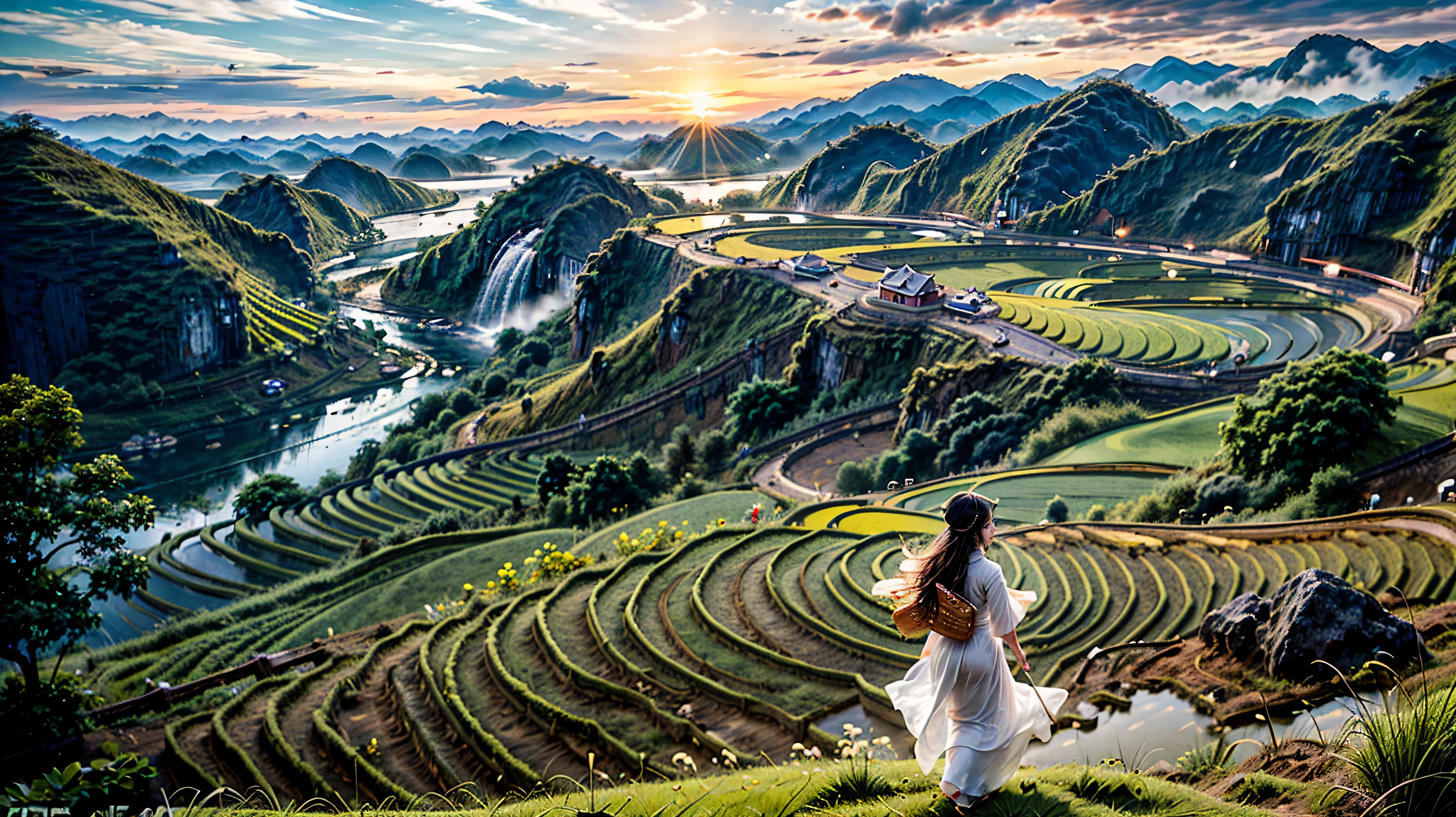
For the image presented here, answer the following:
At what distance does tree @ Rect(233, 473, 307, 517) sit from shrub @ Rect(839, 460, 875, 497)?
134ft

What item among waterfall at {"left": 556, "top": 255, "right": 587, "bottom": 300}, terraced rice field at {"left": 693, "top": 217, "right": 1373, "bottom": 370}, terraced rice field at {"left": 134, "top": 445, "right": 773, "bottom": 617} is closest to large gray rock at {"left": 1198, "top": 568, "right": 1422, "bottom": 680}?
terraced rice field at {"left": 134, "top": 445, "right": 773, "bottom": 617}

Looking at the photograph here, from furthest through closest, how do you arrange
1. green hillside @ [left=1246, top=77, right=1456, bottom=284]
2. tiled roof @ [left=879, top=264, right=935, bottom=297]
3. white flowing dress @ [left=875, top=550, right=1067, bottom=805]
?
green hillside @ [left=1246, top=77, right=1456, bottom=284] → tiled roof @ [left=879, top=264, right=935, bottom=297] → white flowing dress @ [left=875, top=550, right=1067, bottom=805]

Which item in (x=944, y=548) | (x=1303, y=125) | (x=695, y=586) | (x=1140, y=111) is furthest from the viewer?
(x=1140, y=111)

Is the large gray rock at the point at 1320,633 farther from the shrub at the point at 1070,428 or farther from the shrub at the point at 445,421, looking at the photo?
the shrub at the point at 445,421

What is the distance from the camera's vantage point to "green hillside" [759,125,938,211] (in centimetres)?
19025

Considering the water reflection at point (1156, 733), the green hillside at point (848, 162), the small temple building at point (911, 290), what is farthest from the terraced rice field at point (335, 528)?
the green hillside at point (848, 162)

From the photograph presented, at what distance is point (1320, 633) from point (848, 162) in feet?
636

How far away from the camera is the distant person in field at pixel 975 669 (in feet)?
22.4

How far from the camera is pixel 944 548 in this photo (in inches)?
271

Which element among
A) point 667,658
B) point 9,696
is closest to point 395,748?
point 667,658

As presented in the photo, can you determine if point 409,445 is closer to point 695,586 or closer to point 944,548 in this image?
point 695,586

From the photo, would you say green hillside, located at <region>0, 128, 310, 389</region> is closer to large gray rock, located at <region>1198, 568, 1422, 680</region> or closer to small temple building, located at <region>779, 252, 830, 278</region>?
small temple building, located at <region>779, 252, 830, 278</region>

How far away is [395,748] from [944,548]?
15.1 m

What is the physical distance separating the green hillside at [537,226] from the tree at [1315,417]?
130253 mm
